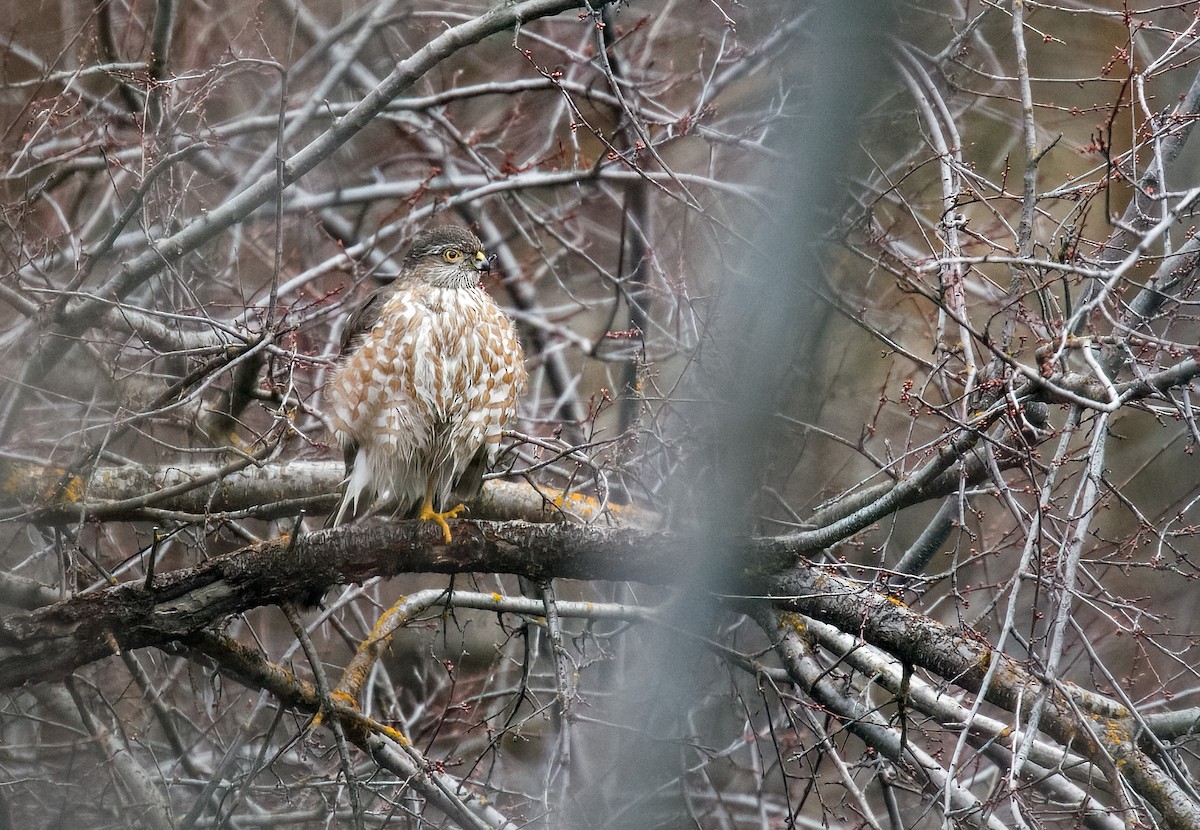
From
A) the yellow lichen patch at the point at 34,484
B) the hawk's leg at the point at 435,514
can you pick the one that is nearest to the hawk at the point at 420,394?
the hawk's leg at the point at 435,514

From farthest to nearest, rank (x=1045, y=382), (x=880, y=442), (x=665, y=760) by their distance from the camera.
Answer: (x=880, y=442)
(x=1045, y=382)
(x=665, y=760)

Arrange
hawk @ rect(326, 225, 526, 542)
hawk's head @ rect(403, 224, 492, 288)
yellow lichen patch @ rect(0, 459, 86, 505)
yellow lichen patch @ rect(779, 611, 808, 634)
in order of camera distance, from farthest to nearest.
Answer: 1. hawk's head @ rect(403, 224, 492, 288)
2. hawk @ rect(326, 225, 526, 542)
3. yellow lichen patch @ rect(779, 611, 808, 634)
4. yellow lichen patch @ rect(0, 459, 86, 505)

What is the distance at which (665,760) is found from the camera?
1.15 m

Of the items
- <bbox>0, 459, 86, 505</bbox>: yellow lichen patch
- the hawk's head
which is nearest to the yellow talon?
the hawk's head

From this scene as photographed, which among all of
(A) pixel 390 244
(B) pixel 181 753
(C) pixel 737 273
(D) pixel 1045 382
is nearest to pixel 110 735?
(B) pixel 181 753

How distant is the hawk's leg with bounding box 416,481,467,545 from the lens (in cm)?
388

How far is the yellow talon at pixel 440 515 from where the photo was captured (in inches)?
152

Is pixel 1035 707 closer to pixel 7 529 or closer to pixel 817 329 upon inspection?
pixel 817 329

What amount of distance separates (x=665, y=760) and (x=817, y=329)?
521mm

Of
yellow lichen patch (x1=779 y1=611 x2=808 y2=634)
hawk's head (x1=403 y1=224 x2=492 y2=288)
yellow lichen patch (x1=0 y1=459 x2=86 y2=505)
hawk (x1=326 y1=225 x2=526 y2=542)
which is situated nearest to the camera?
yellow lichen patch (x1=0 y1=459 x2=86 y2=505)

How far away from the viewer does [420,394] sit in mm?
4238

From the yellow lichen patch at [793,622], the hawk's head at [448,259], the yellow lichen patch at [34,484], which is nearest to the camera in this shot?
the yellow lichen patch at [34,484]

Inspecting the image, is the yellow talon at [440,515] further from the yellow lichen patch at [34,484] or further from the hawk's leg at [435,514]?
the yellow lichen patch at [34,484]

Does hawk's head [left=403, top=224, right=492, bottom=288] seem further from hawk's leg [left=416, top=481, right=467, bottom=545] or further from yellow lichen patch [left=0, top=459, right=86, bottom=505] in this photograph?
yellow lichen patch [left=0, top=459, right=86, bottom=505]
